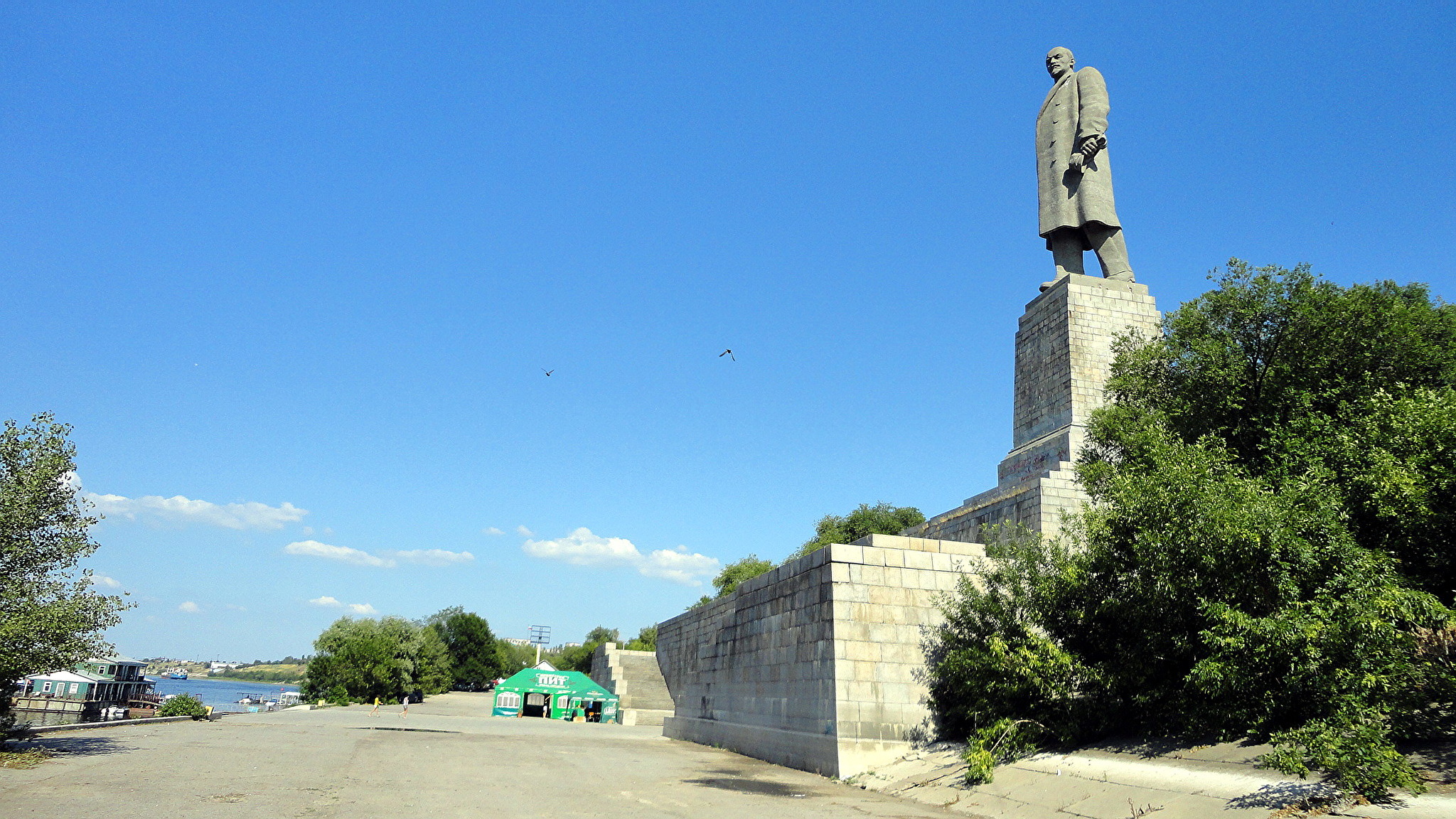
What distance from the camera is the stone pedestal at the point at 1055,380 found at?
18500mm

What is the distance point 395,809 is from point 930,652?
29.5 feet

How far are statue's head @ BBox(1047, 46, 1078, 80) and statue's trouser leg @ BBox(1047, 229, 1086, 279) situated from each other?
456 centimetres

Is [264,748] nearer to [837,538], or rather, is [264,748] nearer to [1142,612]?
[1142,612]

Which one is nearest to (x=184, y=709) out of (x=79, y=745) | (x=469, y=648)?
(x=79, y=745)

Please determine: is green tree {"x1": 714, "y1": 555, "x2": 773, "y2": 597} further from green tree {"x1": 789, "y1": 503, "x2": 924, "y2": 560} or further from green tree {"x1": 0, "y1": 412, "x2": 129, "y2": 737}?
green tree {"x1": 0, "y1": 412, "x2": 129, "y2": 737}

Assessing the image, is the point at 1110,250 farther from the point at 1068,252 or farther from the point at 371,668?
the point at 371,668

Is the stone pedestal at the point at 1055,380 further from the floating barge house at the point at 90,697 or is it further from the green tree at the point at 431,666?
the green tree at the point at 431,666

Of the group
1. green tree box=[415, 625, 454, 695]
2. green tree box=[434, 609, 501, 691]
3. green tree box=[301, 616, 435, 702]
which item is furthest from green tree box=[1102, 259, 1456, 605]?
green tree box=[434, 609, 501, 691]

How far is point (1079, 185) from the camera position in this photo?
69.5 ft

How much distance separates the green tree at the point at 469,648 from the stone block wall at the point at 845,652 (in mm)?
77480

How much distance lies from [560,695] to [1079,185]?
31.3 metres

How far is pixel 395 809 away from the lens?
9328 mm

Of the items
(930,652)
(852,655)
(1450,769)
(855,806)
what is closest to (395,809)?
(855,806)

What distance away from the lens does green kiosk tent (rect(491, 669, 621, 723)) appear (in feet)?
126
